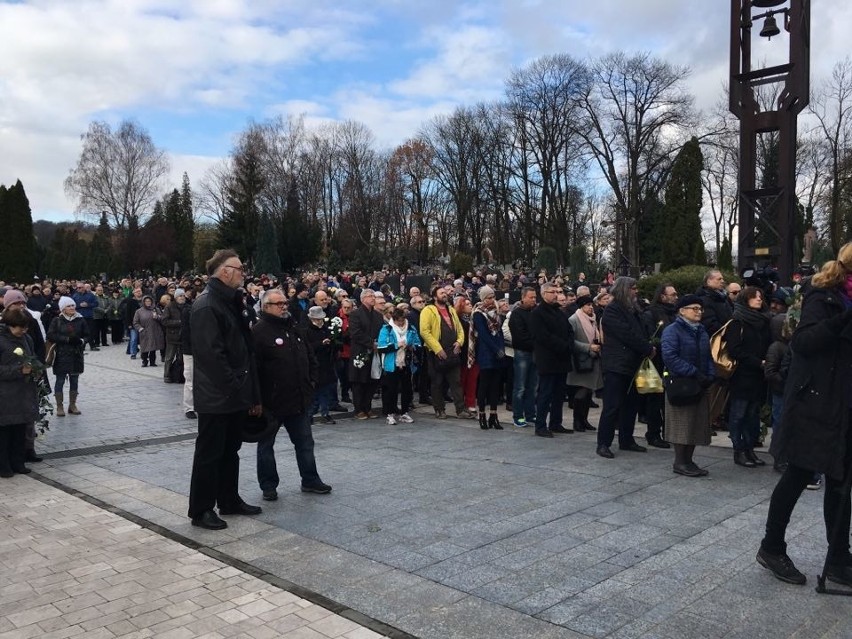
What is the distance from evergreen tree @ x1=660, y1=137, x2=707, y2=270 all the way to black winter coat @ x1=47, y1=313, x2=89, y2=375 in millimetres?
38681

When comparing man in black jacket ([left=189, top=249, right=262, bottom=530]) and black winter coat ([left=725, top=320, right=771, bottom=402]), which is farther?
black winter coat ([left=725, top=320, right=771, bottom=402])

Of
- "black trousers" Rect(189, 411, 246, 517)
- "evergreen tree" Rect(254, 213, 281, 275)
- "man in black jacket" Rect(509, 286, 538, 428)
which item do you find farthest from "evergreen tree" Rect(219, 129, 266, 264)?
"black trousers" Rect(189, 411, 246, 517)

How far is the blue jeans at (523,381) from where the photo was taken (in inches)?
397

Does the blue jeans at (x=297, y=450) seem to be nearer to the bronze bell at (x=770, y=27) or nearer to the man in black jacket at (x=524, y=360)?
the man in black jacket at (x=524, y=360)

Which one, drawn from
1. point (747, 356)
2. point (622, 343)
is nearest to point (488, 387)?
point (622, 343)

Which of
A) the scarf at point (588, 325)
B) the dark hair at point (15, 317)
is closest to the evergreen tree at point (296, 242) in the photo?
the scarf at point (588, 325)

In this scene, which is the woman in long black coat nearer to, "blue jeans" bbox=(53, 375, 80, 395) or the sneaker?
the sneaker

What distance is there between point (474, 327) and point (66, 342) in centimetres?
610

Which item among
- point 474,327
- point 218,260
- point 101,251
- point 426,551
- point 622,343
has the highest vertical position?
point 101,251

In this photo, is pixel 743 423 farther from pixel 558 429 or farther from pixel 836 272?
pixel 836 272

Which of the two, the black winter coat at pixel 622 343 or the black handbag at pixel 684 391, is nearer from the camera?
the black handbag at pixel 684 391

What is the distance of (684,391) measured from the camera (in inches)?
277

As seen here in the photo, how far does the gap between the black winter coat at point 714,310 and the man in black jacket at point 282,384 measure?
4.97 metres

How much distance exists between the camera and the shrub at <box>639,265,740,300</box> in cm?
1571
